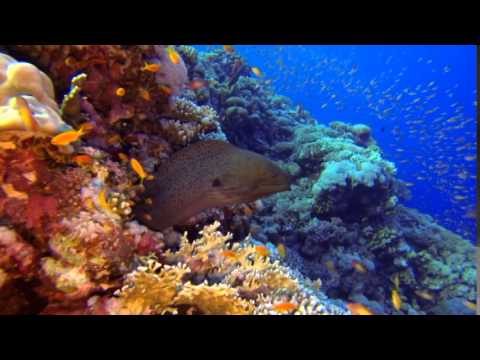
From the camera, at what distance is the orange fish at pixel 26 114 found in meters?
2.58

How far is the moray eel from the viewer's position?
344 centimetres

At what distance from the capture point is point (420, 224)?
12.6 meters

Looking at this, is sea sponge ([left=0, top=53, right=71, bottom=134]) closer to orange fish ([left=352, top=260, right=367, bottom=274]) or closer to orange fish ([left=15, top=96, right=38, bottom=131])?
orange fish ([left=15, top=96, right=38, bottom=131])

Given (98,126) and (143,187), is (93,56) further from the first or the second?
(143,187)

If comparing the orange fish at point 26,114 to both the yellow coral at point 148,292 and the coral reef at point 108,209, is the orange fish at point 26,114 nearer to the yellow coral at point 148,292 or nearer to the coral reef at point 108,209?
the coral reef at point 108,209

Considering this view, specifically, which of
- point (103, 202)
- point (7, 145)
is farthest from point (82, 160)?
point (7, 145)

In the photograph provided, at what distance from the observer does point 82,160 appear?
3008 millimetres

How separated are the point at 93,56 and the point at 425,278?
1155 centimetres

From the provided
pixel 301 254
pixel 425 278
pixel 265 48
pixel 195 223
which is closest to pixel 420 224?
pixel 425 278

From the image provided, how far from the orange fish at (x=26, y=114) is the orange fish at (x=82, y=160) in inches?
16.8

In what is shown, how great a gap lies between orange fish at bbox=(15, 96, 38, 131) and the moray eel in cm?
127

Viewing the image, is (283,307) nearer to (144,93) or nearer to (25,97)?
(144,93)

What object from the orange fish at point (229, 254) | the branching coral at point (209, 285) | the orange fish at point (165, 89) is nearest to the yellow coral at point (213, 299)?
the branching coral at point (209, 285)

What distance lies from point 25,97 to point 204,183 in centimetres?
185
